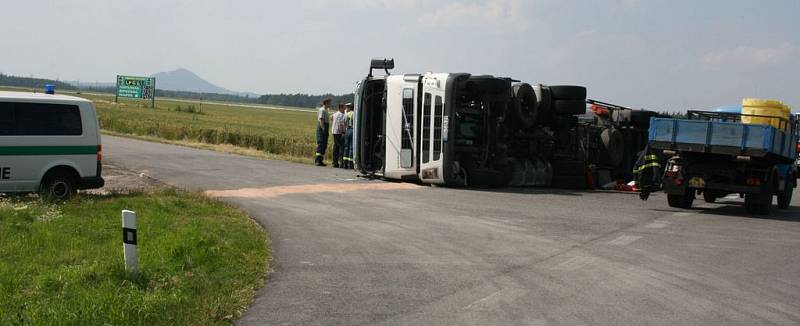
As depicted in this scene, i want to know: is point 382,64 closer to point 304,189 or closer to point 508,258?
point 304,189

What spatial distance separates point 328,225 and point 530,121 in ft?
28.4

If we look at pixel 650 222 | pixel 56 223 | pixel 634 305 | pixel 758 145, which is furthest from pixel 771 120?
pixel 56 223

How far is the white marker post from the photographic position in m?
7.75

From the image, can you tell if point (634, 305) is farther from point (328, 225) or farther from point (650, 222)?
point (650, 222)

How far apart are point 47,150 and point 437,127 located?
7814 mm

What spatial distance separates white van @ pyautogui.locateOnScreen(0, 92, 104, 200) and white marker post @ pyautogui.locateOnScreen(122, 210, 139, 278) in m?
6.02

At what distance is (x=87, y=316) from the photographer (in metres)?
6.48

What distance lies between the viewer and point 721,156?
15.4m

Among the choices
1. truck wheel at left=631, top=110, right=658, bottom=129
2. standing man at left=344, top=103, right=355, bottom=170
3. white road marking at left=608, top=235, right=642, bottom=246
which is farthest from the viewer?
truck wheel at left=631, top=110, right=658, bottom=129

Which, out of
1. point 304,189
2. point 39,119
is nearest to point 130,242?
point 39,119

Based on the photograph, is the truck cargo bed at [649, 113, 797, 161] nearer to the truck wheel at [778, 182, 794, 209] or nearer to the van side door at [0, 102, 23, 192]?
the truck wheel at [778, 182, 794, 209]

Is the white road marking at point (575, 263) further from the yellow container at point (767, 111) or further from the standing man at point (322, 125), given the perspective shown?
the standing man at point (322, 125)

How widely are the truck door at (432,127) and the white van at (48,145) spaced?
6920mm

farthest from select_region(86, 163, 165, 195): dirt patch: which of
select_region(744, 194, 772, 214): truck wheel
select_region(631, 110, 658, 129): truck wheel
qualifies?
select_region(631, 110, 658, 129): truck wheel
